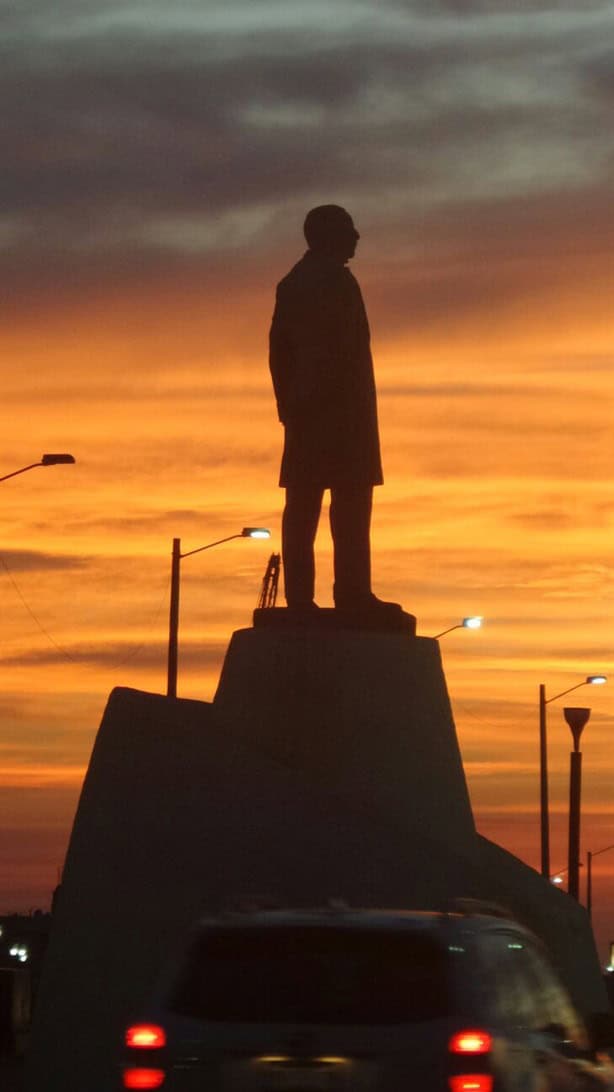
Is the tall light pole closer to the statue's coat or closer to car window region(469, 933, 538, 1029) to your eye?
the statue's coat

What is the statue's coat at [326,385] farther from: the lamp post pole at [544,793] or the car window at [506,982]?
the lamp post pole at [544,793]

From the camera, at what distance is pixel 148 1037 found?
10.1 metres

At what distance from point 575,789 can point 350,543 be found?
20858 millimetres

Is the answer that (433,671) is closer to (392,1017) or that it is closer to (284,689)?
(284,689)

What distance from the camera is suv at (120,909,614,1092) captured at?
9.75 metres

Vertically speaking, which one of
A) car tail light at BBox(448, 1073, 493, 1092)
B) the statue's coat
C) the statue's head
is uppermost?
the statue's head

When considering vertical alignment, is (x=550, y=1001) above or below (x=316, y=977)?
above

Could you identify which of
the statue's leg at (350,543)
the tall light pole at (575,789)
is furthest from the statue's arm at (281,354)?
the tall light pole at (575,789)

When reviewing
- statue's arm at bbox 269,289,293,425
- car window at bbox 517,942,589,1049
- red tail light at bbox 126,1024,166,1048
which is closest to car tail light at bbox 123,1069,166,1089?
red tail light at bbox 126,1024,166,1048

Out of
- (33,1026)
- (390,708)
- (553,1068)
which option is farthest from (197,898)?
(553,1068)

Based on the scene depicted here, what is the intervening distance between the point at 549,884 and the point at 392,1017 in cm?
2133

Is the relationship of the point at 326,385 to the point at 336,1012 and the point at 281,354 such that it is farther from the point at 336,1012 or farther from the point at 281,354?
the point at 336,1012

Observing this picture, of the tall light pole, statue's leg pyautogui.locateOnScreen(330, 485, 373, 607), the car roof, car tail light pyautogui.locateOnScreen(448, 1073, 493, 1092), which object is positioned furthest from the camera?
the tall light pole

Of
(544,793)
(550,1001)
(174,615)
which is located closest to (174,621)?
(174,615)
